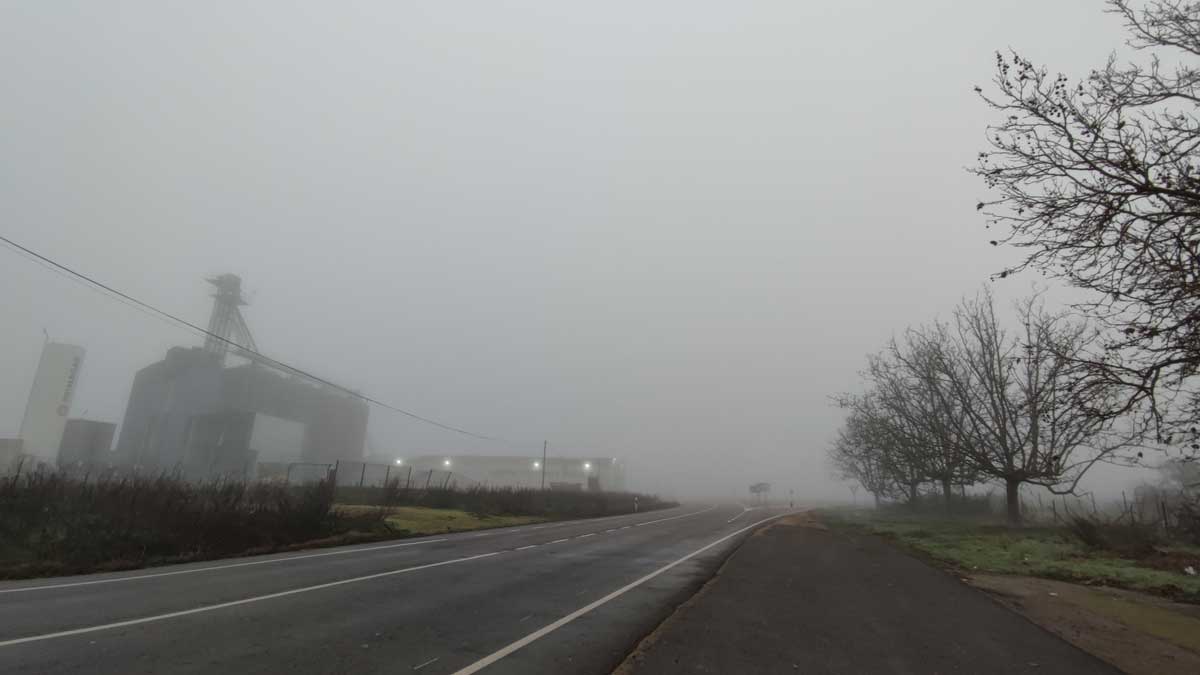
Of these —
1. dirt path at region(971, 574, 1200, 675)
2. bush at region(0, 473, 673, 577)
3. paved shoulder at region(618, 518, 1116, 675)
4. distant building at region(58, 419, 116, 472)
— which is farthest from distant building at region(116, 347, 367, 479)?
dirt path at region(971, 574, 1200, 675)

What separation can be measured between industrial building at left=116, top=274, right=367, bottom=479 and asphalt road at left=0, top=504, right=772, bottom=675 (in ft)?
152

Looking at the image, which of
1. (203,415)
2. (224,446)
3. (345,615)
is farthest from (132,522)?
(203,415)

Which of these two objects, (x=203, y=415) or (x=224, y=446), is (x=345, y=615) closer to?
(x=224, y=446)

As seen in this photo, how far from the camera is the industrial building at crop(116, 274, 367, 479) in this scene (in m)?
56.2

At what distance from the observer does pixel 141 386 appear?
6122 cm

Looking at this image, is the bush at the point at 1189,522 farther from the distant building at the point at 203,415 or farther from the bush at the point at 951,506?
the distant building at the point at 203,415

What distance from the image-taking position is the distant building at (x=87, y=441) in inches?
2192

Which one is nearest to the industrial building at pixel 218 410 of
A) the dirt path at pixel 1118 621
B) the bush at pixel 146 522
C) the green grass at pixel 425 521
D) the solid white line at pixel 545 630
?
the green grass at pixel 425 521

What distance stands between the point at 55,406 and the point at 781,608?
72.7 meters

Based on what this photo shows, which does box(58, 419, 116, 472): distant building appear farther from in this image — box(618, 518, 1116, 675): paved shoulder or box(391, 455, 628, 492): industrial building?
box(618, 518, 1116, 675): paved shoulder

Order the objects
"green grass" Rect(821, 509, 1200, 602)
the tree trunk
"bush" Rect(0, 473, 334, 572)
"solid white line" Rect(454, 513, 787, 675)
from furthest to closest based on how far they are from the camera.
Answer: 1. the tree trunk
2. "bush" Rect(0, 473, 334, 572)
3. "green grass" Rect(821, 509, 1200, 602)
4. "solid white line" Rect(454, 513, 787, 675)

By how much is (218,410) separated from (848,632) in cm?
6521

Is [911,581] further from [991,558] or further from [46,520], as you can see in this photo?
[46,520]

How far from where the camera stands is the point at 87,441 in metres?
57.0
